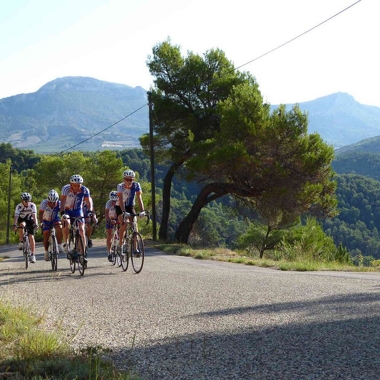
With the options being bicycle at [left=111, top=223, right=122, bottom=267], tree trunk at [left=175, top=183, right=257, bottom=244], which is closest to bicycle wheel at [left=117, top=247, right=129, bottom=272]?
bicycle at [left=111, top=223, right=122, bottom=267]

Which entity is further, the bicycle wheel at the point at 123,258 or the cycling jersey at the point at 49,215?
the cycling jersey at the point at 49,215

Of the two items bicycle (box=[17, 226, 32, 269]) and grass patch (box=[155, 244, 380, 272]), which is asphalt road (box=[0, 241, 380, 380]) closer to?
bicycle (box=[17, 226, 32, 269])

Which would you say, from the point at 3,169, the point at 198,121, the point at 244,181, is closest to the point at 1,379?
the point at 244,181

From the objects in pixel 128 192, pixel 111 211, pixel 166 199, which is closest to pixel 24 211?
pixel 111 211

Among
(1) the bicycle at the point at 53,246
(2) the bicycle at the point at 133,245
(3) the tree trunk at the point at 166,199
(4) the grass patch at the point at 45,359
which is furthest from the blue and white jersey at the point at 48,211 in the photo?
(3) the tree trunk at the point at 166,199

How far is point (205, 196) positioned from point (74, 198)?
1811cm

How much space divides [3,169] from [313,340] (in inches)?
2707

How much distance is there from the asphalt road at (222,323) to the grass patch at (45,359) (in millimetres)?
258

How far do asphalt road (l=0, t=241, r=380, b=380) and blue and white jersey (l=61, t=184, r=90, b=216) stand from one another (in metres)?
1.68

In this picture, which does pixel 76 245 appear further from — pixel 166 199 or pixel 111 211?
pixel 166 199

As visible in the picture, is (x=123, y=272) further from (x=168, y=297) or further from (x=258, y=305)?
(x=258, y=305)

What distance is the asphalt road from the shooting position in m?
4.55

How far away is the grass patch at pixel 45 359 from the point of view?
13.7 ft

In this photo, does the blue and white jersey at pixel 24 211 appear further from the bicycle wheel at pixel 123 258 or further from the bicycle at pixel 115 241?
the bicycle wheel at pixel 123 258
